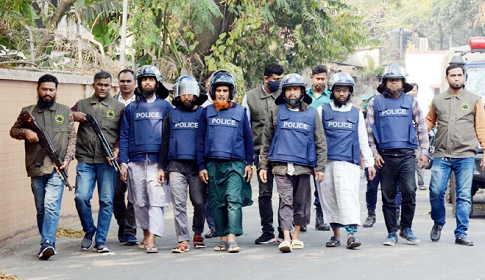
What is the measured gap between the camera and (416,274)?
8.24m

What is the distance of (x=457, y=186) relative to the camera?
10344 mm

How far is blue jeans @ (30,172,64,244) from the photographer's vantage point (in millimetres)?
9164

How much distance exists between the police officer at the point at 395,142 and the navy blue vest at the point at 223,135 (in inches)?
61.4

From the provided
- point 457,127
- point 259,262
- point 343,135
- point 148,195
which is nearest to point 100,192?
point 148,195

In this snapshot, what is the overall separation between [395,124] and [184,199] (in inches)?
96.7

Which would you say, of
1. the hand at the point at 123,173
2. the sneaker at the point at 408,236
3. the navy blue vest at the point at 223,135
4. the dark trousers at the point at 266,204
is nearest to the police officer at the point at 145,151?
the hand at the point at 123,173

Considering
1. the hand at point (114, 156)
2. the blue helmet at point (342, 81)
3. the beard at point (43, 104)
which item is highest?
the blue helmet at point (342, 81)

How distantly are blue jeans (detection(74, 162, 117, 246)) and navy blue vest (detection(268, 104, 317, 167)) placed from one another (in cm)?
176

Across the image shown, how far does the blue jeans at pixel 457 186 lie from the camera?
10.2m

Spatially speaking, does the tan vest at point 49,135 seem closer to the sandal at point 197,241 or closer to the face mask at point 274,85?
the sandal at point 197,241

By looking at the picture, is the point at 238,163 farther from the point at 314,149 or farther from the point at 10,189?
the point at 10,189

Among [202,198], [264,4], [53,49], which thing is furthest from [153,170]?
[264,4]

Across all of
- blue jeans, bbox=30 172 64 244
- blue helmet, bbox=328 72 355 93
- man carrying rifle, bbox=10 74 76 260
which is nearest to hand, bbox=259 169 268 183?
blue helmet, bbox=328 72 355 93

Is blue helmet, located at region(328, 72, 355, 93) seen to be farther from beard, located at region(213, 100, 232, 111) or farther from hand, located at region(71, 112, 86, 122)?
hand, located at region(71, 112, 86, 122)
